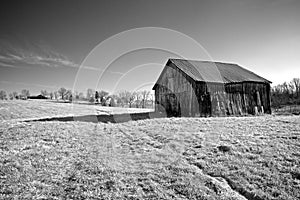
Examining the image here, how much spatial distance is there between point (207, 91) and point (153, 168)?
19.7 metres

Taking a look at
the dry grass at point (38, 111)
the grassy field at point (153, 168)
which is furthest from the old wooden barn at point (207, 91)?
the grassy field at point (153, 168)

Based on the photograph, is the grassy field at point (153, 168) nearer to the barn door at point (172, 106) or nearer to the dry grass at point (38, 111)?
the barn door at point (172, 106)

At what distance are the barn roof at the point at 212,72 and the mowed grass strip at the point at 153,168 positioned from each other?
15299 millimetres

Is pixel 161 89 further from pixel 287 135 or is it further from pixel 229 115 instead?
pixel 287 135

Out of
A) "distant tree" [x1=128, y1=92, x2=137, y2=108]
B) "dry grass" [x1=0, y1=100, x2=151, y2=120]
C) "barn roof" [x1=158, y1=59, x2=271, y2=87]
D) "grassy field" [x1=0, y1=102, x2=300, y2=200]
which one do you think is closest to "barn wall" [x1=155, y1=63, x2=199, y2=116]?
"barn roof" [x1=158, y1=59, x2=271, y2=87]

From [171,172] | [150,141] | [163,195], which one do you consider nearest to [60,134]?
[150,141]

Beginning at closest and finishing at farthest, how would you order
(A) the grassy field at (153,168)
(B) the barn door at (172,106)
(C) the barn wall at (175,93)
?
(A) the grassy field at (153,168) → (C) the barn wall at (175,93) → (B) the barn door at (172,106)

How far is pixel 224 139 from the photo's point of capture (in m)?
11.8

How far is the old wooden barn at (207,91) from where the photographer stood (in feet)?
83.5

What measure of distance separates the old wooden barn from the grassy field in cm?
1346

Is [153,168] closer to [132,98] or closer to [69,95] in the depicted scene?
[132,98]

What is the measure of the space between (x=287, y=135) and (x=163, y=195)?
1024cm

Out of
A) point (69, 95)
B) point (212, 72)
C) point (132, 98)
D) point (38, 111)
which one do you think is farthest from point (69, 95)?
point (212, 72)

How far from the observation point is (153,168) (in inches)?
302
